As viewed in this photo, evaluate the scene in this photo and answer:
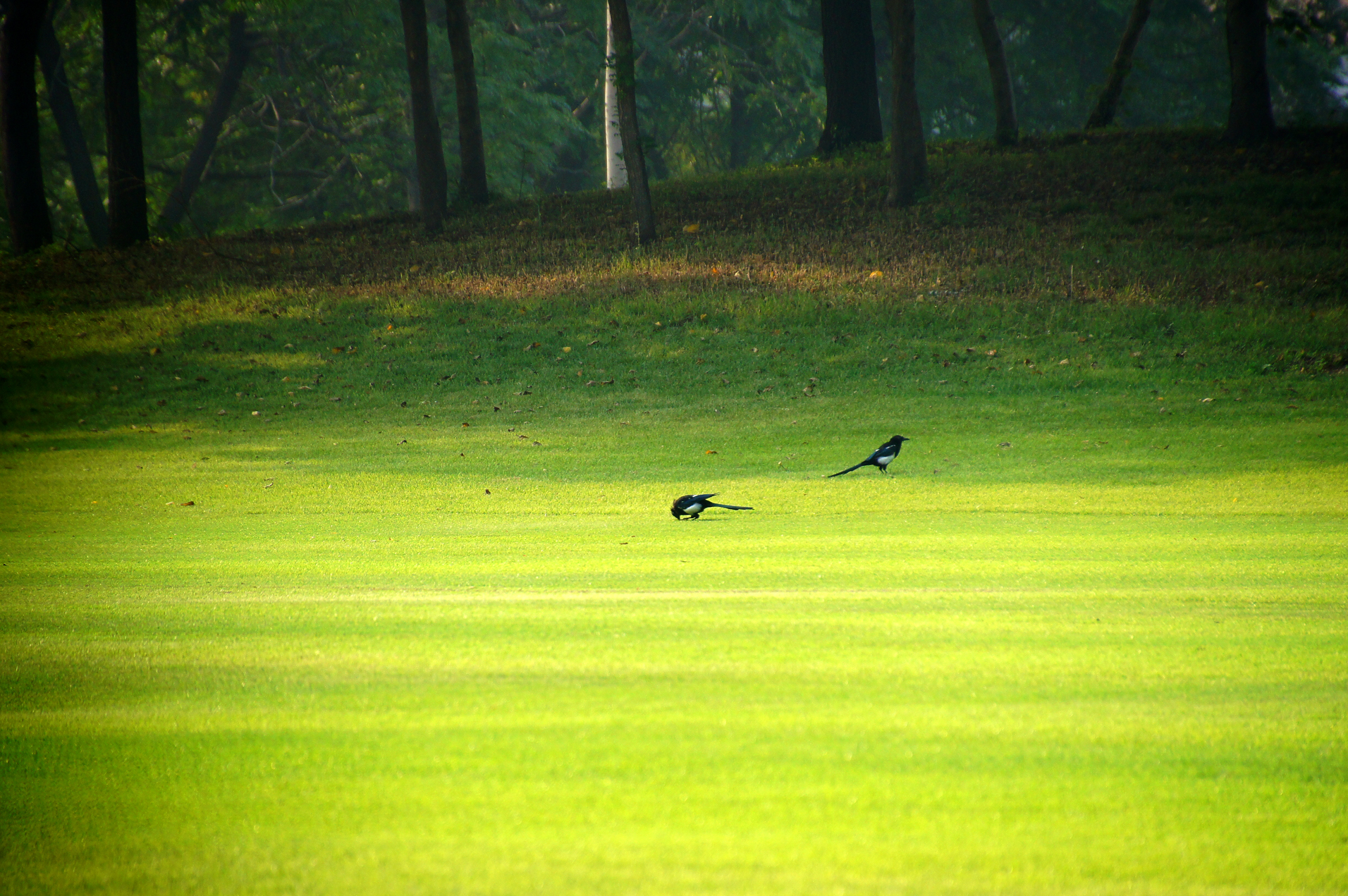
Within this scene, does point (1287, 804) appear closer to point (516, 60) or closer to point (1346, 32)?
point (516, 60)

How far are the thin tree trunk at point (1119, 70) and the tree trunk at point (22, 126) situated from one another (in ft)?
93.3

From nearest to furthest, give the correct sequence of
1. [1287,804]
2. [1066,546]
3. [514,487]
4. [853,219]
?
[1287,804] → [1066,546] → [514,487] → [853,219]

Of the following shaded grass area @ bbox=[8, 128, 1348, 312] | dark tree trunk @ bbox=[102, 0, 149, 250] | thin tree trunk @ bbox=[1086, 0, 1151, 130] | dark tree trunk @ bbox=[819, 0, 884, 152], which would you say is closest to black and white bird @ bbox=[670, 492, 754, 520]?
shaded grass area @ bbox=[8, 128, 1348, 312]

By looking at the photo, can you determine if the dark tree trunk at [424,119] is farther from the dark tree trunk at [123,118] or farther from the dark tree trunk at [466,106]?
the dark tree trunk at [123,118]

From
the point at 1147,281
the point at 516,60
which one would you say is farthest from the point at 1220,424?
the point at 516,60

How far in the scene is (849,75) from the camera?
112 feet

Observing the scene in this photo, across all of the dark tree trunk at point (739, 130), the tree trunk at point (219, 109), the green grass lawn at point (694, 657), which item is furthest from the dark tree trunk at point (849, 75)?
the dark tree trunk at point (739, 130)

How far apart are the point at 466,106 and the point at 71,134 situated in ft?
49.0

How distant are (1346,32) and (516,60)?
1370 inches

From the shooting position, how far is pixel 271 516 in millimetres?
12312

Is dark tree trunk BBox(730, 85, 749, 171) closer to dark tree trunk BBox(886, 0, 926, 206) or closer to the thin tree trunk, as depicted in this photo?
the thin tree trunk

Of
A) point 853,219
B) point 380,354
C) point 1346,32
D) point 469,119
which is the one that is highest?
point 1346,32

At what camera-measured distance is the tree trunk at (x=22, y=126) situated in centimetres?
3156

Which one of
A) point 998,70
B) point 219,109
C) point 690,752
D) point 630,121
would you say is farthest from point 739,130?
point 690,752
